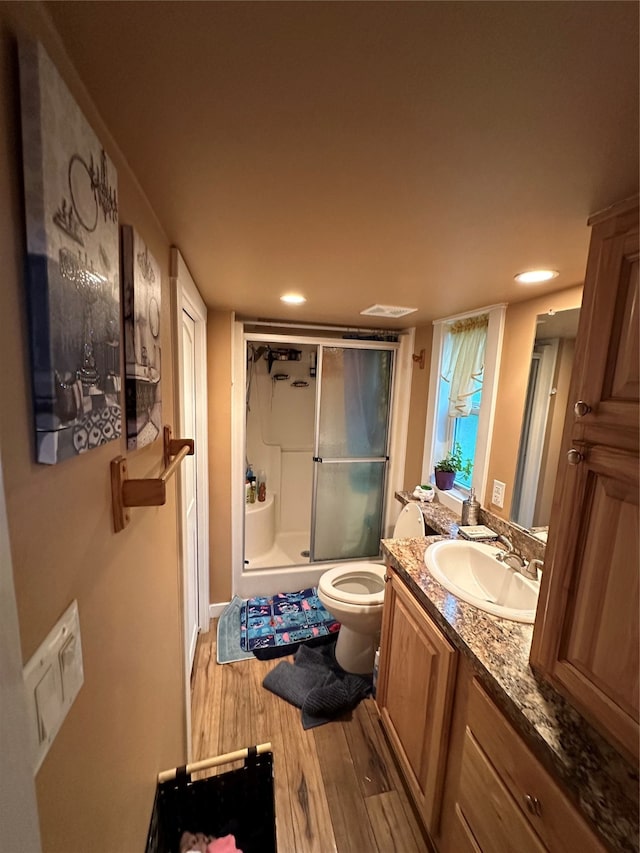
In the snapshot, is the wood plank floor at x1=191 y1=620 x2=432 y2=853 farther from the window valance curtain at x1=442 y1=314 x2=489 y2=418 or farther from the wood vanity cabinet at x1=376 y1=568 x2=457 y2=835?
the window valance curtain at x1=442 y1=314 x2=489 y2=418

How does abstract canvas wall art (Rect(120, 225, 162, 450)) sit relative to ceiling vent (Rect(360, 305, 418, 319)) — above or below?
below

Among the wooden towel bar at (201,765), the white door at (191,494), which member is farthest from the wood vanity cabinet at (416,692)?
the white door at (191,494)

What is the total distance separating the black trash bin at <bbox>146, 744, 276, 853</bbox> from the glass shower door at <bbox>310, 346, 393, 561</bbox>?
1.75 meters

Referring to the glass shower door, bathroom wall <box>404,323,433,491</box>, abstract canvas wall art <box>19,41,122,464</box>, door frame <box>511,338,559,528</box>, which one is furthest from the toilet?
abstract canvas wall art <box>19,41,122,464</box>

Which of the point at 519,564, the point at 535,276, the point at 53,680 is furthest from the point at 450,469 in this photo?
the point at 53,680

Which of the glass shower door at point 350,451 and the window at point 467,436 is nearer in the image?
the window at point 467,436

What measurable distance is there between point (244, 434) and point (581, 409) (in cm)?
200

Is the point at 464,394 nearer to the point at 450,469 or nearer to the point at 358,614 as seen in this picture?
the point at 450,469

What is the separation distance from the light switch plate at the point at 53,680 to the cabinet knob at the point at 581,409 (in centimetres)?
105

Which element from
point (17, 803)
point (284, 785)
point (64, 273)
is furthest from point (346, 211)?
point (284, 785)

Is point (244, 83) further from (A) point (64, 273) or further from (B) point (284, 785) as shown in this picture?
(B) point (284, 785)

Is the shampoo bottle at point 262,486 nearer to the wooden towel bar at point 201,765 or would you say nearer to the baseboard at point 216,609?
the baseboard at point 216,609

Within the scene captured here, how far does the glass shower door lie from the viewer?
272cm

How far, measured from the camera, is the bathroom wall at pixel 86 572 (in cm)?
38
